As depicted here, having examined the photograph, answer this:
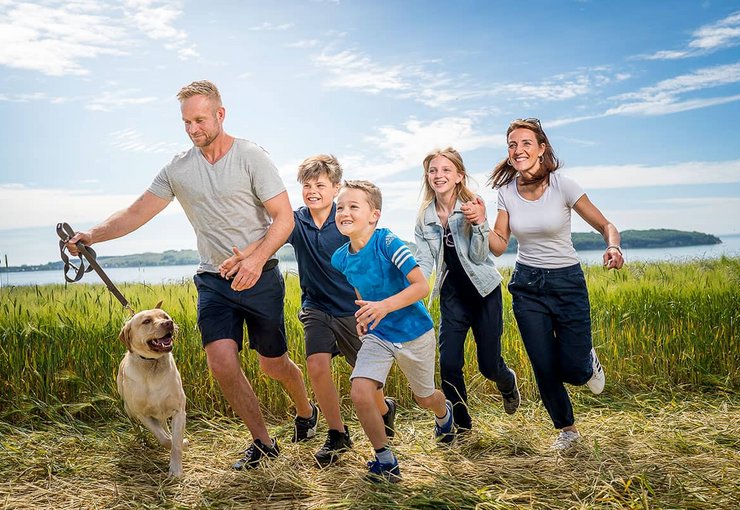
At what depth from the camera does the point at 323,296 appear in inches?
186

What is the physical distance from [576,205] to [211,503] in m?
2.79

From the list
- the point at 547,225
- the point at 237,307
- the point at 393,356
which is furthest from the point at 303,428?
the point at 547,225

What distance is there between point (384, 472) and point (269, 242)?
1479 millimetres

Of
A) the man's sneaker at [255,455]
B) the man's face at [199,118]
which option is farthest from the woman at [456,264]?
the man's face at [199,118]

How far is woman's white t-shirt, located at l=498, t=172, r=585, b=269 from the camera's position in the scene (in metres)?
4.47

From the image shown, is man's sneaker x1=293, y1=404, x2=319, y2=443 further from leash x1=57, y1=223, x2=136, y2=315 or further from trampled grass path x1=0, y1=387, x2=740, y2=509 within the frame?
leash x1=57, y1=223, x2=136, y2=315

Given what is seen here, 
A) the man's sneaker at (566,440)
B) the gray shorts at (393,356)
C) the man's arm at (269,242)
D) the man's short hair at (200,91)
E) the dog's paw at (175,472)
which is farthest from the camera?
the man's sneaker at (566,440)

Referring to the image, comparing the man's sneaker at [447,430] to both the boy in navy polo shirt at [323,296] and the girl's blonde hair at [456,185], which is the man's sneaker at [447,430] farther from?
the girl's blonde hair at [456,185]

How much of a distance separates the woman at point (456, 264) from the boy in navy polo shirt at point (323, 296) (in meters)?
0.54

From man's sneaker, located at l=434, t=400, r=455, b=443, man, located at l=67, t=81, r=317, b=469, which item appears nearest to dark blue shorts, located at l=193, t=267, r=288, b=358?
man, located at l=67, t=81, r=317, b=469

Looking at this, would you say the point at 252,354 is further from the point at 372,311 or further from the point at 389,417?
the point at 372,311

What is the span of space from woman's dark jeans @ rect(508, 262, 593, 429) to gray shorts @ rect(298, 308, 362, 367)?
1055 mm

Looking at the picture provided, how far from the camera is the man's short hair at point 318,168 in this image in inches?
184

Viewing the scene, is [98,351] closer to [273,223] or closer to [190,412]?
[190,412]
